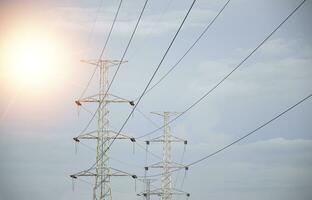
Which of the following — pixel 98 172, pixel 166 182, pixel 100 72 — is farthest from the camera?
pixel 166 182

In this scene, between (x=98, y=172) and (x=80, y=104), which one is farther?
(x=80, y=104)

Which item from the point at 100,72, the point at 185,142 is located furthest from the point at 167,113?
the point at 100,72

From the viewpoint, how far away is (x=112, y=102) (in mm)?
56312

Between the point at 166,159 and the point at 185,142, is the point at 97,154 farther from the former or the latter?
the point at 185,142

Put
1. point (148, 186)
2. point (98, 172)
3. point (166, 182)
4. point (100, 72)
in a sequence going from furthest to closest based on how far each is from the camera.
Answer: point (148, 186) → point (166, 182) → point (100, 72) → point (98, 172)

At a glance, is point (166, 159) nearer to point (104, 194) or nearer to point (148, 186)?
point (148, 186)

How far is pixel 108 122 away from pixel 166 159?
10.5 m

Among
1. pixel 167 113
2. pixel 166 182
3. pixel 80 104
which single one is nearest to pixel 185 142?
pixel 167 113

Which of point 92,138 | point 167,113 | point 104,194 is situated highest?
point 167,113

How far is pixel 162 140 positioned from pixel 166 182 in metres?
4.76

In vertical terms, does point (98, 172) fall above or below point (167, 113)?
below

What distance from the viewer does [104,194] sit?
54312mm

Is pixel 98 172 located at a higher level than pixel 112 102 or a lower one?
lower

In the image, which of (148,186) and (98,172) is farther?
(148,186)
